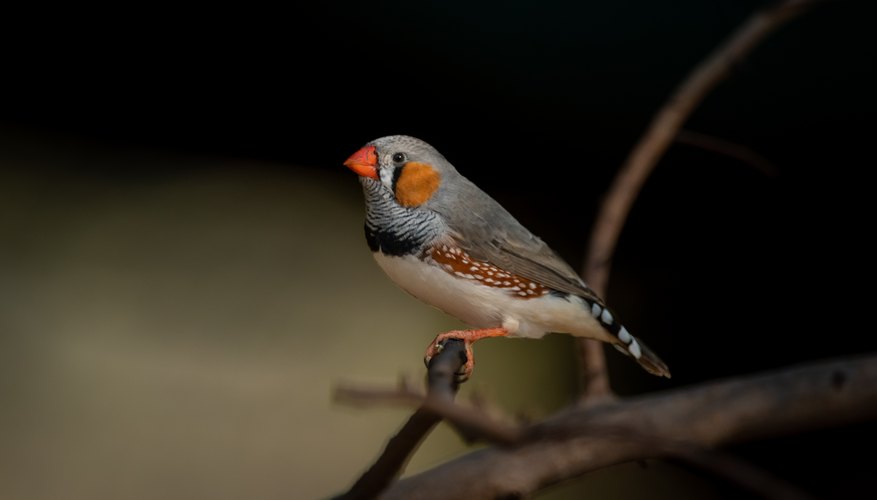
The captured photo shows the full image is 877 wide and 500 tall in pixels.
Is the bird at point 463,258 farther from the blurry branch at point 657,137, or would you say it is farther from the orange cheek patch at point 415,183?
the blurry branch at point 657,137

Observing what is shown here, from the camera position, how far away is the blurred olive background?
192 centimetres

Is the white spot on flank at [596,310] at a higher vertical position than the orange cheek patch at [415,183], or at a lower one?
lower

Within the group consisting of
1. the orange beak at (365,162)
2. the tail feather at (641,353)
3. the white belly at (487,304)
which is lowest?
the tail feather at (641,353)

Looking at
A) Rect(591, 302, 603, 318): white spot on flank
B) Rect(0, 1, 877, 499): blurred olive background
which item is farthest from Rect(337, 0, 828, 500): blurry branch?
Rect(0, 1, 877, 499): blurred olive background

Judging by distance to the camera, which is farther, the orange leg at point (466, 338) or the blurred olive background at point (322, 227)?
the blurred olive background at point (322, 227)

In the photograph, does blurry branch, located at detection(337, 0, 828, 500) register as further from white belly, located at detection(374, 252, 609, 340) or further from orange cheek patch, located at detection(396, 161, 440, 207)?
orange cheek patch, located at detection(396, 161, 440, 207)

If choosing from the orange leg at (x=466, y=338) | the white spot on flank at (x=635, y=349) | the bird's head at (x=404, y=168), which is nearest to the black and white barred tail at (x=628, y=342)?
the white spot on flank at (x=635, y=349)

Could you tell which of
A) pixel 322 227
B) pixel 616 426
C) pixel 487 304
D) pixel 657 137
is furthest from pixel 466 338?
pixel 322 227

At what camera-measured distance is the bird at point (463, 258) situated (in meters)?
1.05

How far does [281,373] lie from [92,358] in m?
0.48

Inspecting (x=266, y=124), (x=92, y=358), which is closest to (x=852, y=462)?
(x=266, y=124)

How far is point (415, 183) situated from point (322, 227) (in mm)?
1403

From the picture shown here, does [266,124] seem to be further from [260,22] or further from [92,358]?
[92,358]

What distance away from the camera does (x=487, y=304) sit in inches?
42.9
